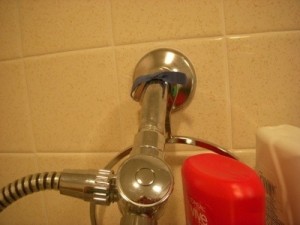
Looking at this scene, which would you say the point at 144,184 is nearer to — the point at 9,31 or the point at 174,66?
Answer: the point at 174,66

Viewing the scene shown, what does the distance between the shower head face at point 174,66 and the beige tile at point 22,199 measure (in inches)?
9.3

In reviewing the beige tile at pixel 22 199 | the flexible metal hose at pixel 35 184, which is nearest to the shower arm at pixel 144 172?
the flexible metal hose at pixel 35 184

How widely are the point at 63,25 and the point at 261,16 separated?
27 cm

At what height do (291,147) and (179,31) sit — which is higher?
(179,31)

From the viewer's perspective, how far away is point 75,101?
12.8 inches

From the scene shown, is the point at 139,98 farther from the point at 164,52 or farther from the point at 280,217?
the point at 280,217

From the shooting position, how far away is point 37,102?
339 mm

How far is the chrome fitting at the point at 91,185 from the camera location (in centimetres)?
20

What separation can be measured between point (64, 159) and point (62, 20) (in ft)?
0.69

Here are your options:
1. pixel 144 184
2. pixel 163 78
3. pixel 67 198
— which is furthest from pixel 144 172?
pixel 67 198

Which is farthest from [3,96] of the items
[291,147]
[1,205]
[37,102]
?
[291,147]

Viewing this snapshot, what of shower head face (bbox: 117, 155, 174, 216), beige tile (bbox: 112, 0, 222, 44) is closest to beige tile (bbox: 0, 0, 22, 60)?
beige tile (bbox: 112, 0, 222, 44)

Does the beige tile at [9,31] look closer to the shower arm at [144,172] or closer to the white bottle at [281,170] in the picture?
the shower arm at [144,172]

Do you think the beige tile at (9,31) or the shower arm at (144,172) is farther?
the beige tile at (9,31)
